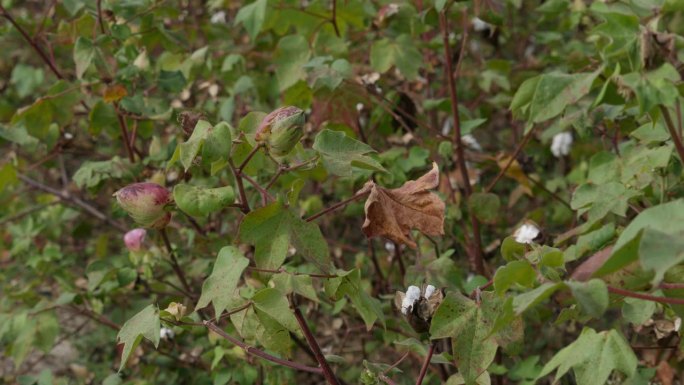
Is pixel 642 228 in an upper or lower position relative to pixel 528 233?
upper

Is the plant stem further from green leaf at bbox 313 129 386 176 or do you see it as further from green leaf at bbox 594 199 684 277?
green leaf at bbox 594 199 684 277

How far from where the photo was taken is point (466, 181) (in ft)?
6.91

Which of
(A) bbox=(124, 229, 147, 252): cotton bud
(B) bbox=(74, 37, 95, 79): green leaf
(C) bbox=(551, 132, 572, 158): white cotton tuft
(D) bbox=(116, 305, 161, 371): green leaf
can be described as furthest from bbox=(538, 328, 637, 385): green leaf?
(C) bbox=(551, 132, 572, 158): white cotton tuft

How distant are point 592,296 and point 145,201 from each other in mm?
709

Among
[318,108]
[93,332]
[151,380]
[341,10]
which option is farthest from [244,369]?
[93,332]

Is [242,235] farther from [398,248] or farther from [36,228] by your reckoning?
[36,228]

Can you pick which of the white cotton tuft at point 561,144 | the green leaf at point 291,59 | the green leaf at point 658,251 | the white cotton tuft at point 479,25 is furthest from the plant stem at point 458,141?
the green leaf at point 658,251

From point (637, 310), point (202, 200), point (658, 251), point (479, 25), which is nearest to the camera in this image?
point (658, 251)

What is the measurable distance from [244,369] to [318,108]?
0.66 metres

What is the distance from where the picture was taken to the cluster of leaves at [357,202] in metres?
1.25

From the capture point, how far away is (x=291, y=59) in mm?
2166

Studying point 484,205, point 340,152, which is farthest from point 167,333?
point 340,152

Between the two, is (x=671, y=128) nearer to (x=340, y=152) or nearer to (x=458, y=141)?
(x=340, y=152)

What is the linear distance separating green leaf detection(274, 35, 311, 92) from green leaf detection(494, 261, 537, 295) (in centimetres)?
111
